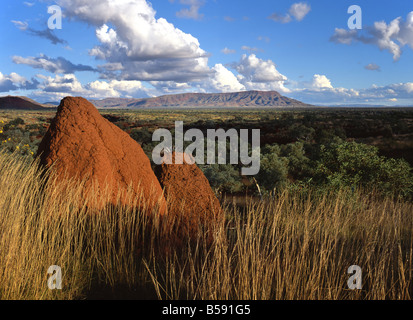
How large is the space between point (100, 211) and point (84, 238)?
0.41 m

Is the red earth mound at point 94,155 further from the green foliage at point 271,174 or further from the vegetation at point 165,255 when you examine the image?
the green foliage at point 271,174

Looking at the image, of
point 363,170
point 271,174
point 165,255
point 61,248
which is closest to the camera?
point 61,248

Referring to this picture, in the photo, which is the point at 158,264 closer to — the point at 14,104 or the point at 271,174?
the point at 271,174

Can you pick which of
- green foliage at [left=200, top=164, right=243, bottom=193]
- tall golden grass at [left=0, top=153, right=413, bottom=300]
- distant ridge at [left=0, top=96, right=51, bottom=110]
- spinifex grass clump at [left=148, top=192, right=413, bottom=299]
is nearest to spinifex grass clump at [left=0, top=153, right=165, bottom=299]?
tall golden grass at [left=0, top=153, right=413, bottom=300]

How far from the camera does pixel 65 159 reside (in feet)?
14.9

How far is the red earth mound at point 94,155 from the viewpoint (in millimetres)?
4527

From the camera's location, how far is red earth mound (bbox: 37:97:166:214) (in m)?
4.53

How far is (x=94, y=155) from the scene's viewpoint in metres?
4.62

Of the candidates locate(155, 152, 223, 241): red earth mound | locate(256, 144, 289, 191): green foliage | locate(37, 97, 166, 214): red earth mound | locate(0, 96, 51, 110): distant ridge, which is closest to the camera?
locate(37, 97, 166, 214): red earth mound
